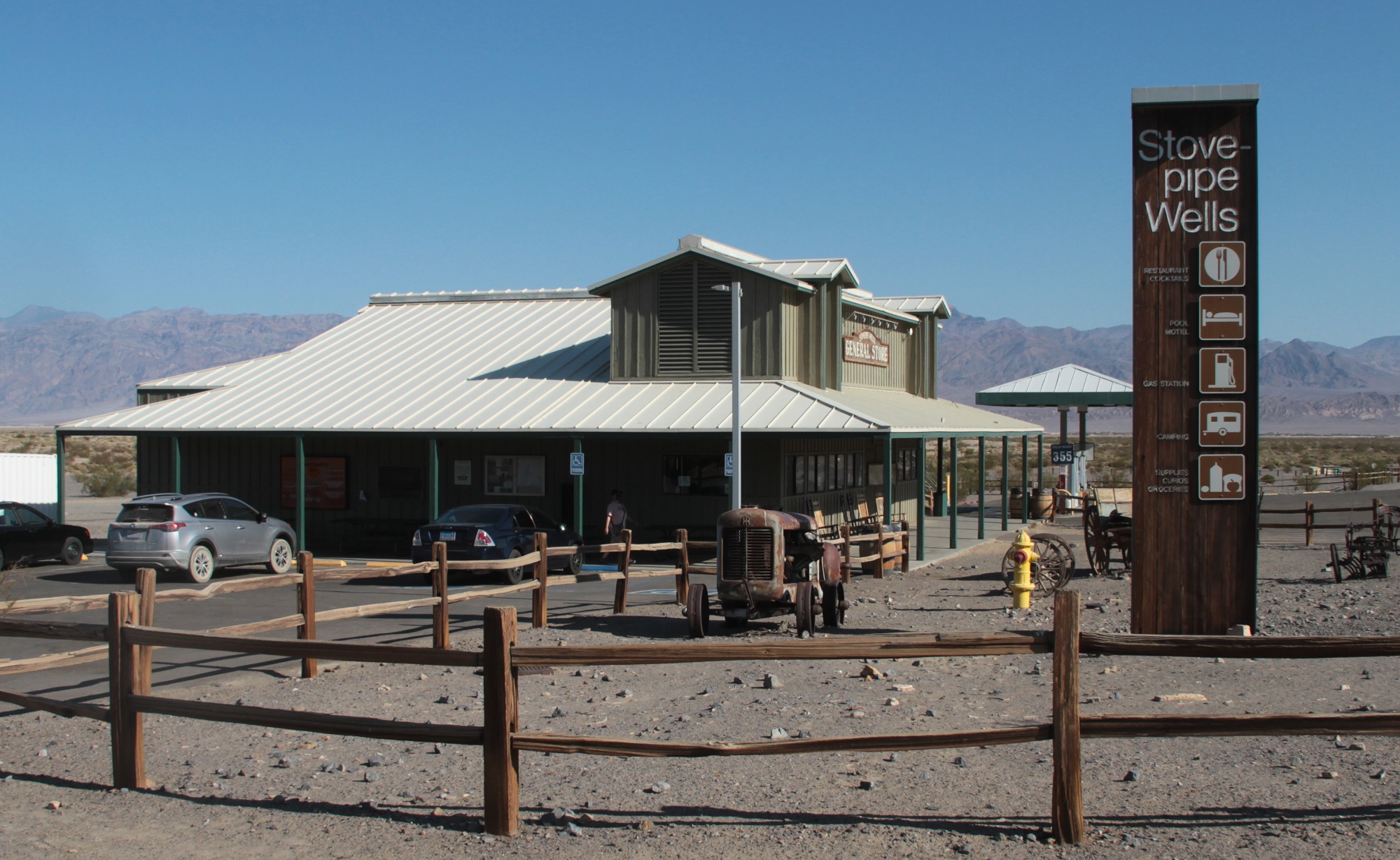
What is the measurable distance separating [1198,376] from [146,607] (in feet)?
32.4

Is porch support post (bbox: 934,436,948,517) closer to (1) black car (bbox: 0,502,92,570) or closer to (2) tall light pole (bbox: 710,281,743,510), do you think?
(2) tall light pole (bbox: 710,281,743,510)

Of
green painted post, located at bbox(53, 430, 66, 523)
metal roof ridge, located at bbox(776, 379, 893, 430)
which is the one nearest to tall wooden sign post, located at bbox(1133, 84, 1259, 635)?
metal roof ridge, located at bbox(776, 379, 893, 430)

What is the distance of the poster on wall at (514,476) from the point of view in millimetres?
27781

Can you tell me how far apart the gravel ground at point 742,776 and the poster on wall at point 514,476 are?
16.0 metres

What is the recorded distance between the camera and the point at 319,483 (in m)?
29.2

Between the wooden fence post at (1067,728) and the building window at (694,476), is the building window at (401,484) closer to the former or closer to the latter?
the building window at (694,476)

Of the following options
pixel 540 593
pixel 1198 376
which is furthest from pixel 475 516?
pixel 1198 376

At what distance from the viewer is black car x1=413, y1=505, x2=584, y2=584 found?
20.0 m

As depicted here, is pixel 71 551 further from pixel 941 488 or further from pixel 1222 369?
pixel 941 488

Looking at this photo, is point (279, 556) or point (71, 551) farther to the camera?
point (71, 551)

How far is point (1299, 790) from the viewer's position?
698 cm

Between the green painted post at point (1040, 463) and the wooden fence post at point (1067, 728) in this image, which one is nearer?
the wooden fence post at point (1067, 728)

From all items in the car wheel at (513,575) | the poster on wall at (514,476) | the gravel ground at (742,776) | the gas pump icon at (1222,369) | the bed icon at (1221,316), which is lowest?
the car wheel at (513,575)

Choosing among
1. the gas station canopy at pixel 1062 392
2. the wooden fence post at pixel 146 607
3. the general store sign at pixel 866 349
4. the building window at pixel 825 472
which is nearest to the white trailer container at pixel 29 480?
the building window at pixel 825 472
